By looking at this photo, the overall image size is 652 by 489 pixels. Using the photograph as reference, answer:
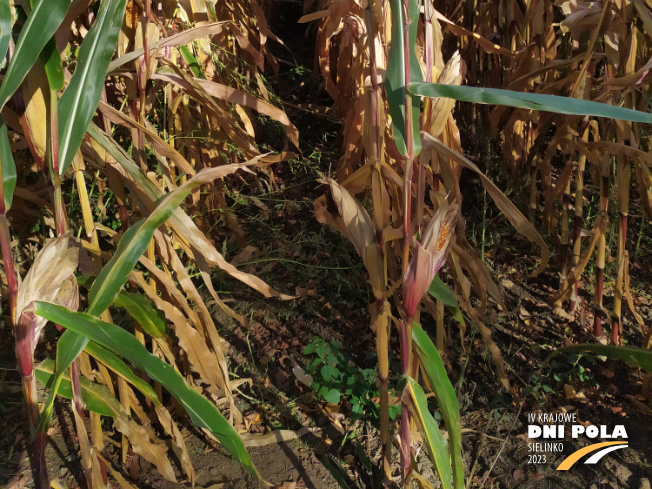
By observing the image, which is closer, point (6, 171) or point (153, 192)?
point (6, 171)

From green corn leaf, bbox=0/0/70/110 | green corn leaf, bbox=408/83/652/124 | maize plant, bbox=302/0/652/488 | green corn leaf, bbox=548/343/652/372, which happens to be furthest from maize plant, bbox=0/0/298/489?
green corn leaf, bbox=548/343/652/372

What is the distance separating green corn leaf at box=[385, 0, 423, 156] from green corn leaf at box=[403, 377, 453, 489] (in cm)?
39

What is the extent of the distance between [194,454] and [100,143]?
30.6 inches

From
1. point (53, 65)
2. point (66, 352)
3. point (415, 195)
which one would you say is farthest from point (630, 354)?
point (53, 65)

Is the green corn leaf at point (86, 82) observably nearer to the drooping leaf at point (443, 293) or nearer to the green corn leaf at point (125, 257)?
the green corn leaf at point (125, 257)

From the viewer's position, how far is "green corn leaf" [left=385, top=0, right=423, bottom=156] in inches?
30.5

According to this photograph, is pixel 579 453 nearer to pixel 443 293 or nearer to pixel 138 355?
pixel 443 293

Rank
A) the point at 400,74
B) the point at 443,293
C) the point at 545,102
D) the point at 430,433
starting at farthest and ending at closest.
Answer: the point at 443,293
the point at 430,433
the point at 400,74
the point at 545,102

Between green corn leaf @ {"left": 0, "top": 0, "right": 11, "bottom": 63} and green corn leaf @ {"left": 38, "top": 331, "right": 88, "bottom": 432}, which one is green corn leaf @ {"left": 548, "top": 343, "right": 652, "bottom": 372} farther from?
green corn leaf @ {"left": 0, "top": 0, "right": 11, "bottom": 63}

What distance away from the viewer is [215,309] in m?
1.72

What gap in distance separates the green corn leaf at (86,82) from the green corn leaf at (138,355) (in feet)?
0.70

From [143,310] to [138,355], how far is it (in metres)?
0.27

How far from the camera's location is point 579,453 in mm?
1286

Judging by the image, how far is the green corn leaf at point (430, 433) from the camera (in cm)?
90
